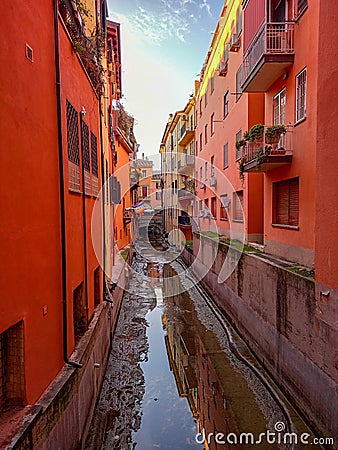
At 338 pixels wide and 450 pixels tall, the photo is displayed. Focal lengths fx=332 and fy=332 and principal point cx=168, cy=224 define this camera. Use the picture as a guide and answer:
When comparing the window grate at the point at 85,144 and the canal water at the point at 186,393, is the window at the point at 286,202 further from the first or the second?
the window grate at the point at 85,144

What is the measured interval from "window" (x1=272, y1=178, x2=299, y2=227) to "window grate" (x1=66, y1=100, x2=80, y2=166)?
584 centimetres

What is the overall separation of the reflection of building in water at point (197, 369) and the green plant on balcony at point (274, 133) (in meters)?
6.38

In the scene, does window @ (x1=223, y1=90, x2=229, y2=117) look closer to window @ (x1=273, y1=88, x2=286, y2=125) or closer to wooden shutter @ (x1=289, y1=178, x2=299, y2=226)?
window @ (x1=273, y1=88, x2=286, y2=125)

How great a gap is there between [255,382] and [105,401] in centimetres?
363

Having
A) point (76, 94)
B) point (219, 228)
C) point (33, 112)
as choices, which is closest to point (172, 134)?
point (219, 228)

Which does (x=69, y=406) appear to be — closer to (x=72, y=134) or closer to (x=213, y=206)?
(x=72, y=134)

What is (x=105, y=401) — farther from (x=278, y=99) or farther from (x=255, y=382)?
(x=278, y=99)

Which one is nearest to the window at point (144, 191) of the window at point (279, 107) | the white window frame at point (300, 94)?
the window at point (279, 107)

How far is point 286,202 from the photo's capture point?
31.7 feet

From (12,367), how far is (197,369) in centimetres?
668

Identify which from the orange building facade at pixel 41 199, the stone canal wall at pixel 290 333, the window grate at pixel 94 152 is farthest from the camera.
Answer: the window grate at pixel 94 152

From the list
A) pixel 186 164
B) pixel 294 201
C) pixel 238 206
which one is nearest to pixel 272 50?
pixel 294 201

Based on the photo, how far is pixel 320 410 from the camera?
19.3ft

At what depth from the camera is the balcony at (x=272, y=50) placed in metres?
8.85
